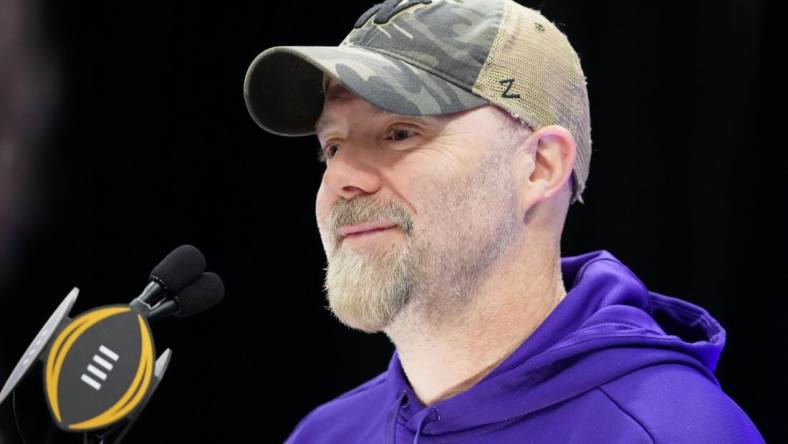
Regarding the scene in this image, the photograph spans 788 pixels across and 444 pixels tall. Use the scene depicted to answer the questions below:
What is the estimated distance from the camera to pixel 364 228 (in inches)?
53.5

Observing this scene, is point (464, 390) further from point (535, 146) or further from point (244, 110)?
point (244, 110)

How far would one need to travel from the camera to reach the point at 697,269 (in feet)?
6.90

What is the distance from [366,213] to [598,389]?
1.33ft

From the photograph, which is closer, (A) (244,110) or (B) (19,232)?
(B) (19,232)

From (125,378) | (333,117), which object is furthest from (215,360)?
(125,378)

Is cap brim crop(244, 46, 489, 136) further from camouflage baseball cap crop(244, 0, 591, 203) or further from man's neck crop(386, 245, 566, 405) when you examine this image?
man's neck crop(386, 245, 566, 405)

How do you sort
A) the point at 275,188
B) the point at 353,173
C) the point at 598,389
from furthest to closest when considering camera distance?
the point at 275,188 < the point at 353,173 < the point at 598,389

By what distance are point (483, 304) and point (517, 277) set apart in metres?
0.07

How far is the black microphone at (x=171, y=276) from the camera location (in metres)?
0.94

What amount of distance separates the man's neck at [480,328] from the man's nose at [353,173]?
190mm

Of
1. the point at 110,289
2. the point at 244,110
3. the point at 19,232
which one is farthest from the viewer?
the point at 244,110

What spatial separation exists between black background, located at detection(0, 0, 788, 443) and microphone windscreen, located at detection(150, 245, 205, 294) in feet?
3.45

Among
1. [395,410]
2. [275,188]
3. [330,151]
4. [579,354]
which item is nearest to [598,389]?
[579,354]

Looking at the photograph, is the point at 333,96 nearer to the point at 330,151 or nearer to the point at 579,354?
the point at 330,151
